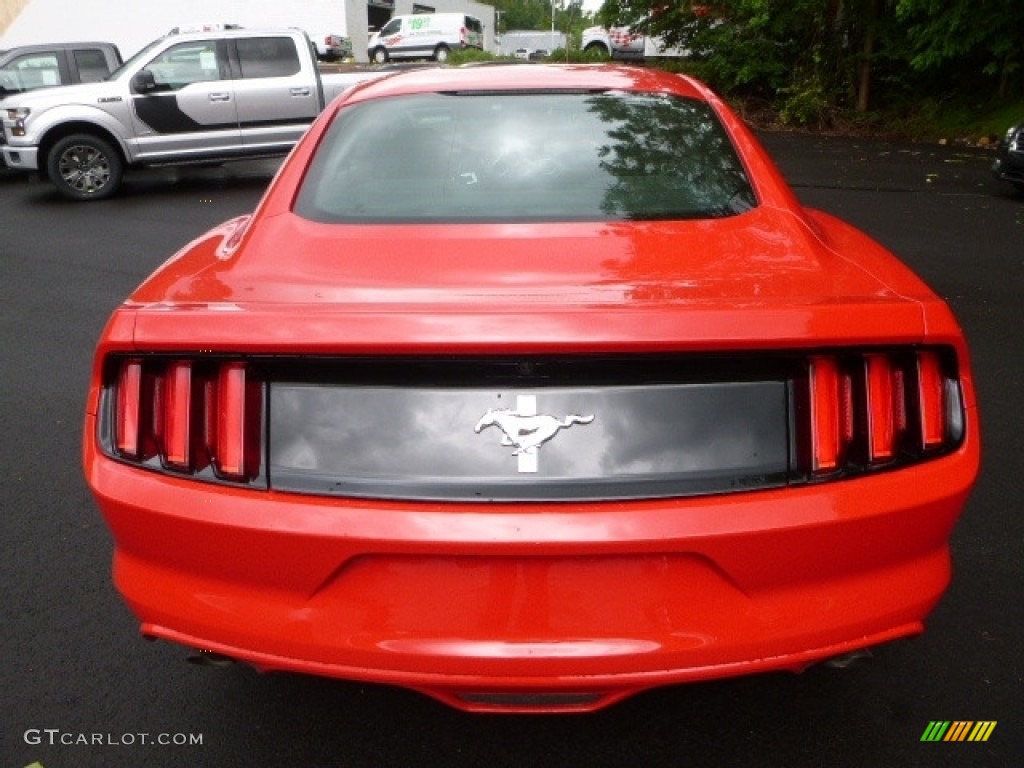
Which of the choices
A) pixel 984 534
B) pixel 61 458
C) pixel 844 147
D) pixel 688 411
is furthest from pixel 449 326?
pixel 844 147

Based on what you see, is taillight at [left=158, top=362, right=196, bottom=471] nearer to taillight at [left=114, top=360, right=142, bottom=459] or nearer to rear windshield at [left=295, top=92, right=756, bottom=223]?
taillight at [left=114, top=360, right=142, bottom=459]

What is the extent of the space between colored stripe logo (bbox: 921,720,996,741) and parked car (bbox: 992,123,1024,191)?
31.8 ft

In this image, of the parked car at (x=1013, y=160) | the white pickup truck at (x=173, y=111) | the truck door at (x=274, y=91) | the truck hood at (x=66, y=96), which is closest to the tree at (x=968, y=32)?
the parked car at (x=1013, y=160)

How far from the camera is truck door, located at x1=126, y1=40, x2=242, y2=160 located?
37.2 feet

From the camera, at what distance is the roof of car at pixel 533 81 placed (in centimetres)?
314

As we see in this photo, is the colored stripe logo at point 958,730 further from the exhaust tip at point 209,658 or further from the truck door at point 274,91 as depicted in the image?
the truck door at point 274,91

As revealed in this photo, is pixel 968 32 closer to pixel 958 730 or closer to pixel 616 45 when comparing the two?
pixel 958 730

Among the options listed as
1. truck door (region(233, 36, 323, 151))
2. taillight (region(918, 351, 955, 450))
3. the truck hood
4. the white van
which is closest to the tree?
truck door (region(233, 36, 323, 151))

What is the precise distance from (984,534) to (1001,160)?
28.9ft

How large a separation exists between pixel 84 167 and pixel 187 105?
54.2 inches

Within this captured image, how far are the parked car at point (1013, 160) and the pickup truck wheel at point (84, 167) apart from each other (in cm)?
1001

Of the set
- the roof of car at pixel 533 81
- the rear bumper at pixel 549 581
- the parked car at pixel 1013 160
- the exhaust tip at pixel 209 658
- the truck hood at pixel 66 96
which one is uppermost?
the roof of car at pixel 533 81

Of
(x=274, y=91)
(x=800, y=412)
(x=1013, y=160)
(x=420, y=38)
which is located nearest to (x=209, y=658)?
(x=800, y=412)

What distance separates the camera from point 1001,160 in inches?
427
